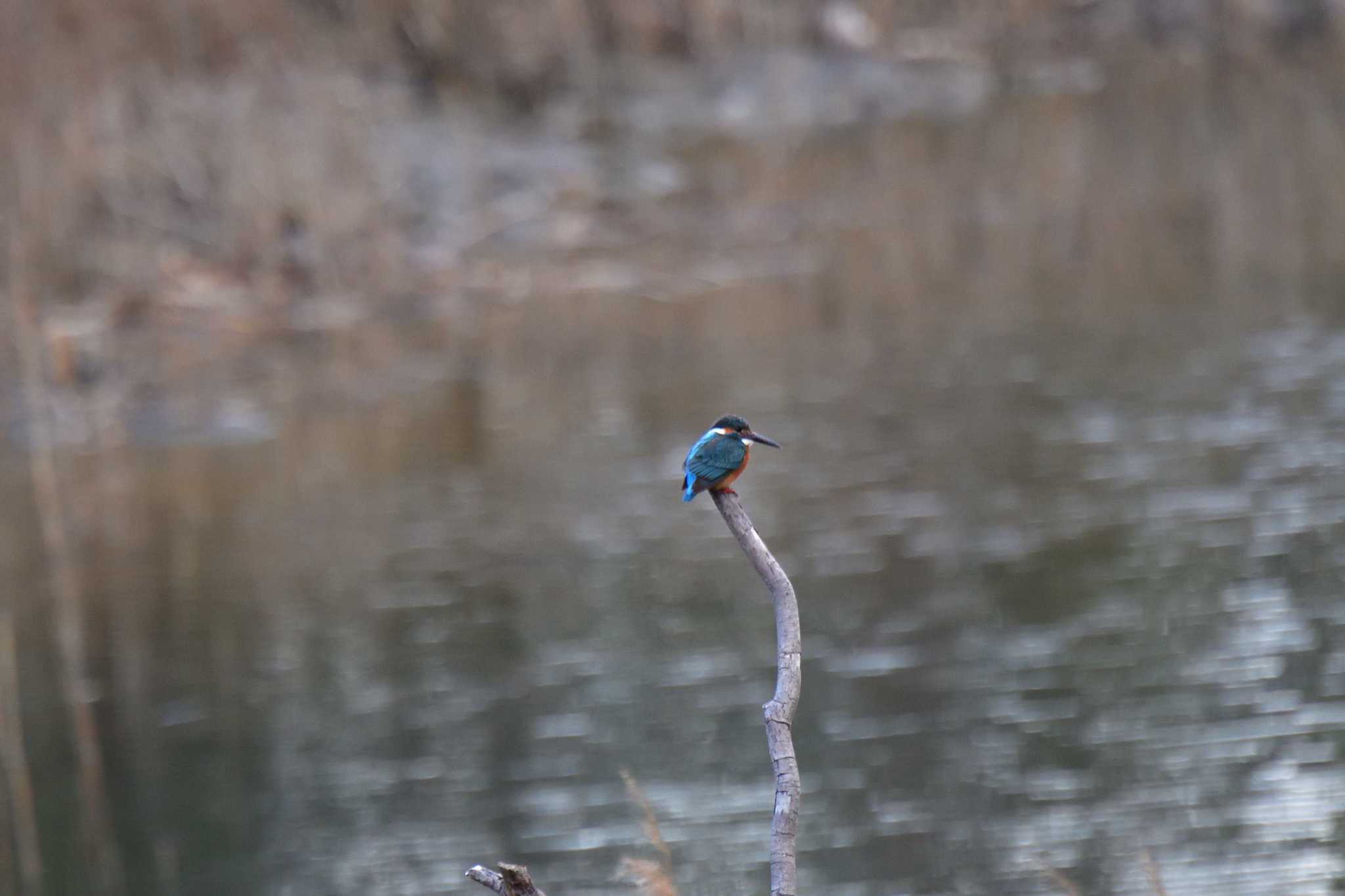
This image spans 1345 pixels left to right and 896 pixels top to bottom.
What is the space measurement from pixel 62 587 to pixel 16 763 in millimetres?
3423

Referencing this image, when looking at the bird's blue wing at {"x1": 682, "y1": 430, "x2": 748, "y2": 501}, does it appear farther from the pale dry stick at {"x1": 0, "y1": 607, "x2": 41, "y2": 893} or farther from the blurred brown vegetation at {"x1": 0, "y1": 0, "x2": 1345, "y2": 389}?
the blurred brown vegetation at {"x1": 0, "y1": 0, "x2": 1345, "y2": 389}

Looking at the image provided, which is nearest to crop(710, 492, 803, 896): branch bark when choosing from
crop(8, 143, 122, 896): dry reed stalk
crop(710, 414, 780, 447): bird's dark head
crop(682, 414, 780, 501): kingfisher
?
crop(682, 414, 780, 501): kingfisher

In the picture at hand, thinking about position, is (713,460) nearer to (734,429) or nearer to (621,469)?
(734,429)

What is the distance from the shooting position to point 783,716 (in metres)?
3.76

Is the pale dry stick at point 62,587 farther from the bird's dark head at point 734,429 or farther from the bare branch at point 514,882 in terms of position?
the bare branch at point 514,882

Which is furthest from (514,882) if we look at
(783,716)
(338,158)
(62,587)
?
(338,158)

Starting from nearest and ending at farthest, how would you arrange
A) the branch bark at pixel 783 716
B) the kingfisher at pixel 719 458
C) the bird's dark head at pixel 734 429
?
the branch bark at pixel 783 716
the kingfisher at pixel 719 458
the bird's dark head at pixel 734 429

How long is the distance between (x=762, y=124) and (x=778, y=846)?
3183cm

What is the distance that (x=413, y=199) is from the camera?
87.9 ft


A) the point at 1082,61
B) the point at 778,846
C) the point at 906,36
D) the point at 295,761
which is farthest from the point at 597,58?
the point at 778,846

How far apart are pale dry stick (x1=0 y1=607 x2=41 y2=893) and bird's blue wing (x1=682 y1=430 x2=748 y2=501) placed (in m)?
7.47

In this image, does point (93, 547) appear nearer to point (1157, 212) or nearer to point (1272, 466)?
point (1272, 466)

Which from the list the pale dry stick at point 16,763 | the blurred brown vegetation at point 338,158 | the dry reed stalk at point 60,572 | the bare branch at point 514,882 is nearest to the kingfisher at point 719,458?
the bare branch at point 514,882

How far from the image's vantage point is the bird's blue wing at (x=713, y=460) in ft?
16.6
